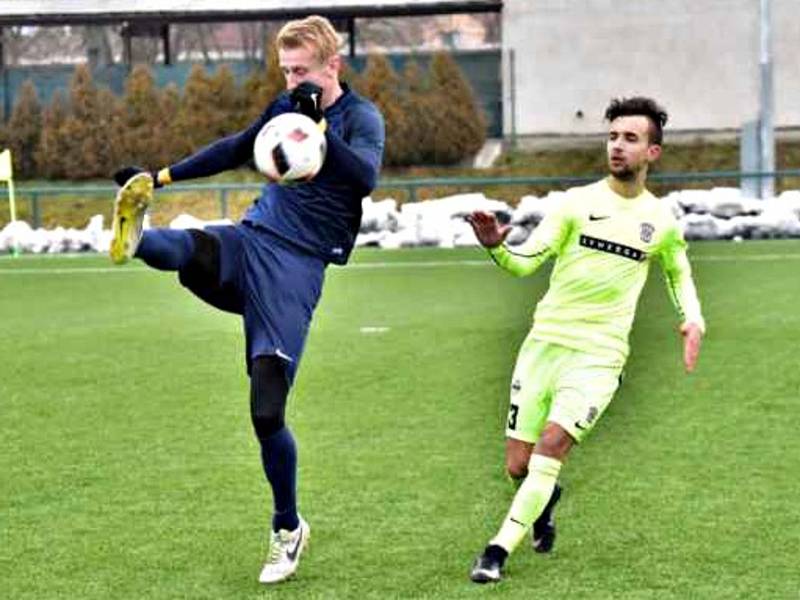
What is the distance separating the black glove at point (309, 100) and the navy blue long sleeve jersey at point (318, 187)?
29cm

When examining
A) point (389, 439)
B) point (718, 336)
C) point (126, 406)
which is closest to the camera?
point (389, 439)

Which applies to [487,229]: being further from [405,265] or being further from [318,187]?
[405,265]

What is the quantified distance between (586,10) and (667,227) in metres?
39.0

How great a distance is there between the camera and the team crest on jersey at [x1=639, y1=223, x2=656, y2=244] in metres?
7.95

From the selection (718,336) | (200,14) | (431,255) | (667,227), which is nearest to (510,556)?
(667,227)

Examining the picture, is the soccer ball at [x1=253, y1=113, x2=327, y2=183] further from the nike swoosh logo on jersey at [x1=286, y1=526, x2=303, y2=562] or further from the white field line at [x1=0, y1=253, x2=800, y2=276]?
the white field line at [x1=0, y1=253, x2=800, y2=276]

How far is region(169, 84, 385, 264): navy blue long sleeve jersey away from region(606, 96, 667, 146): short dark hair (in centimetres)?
85

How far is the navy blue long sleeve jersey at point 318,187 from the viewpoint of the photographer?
7.90 metres

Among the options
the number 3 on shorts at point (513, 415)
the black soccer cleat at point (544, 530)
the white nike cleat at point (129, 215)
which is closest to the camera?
the white nike cleat at point (129, 215)

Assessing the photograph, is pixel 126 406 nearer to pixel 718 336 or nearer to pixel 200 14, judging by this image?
pixel 718 336

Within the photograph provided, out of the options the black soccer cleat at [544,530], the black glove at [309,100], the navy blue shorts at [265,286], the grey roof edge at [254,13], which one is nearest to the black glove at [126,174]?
the navy blue shorts at [265,286]

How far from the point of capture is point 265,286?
7984mm

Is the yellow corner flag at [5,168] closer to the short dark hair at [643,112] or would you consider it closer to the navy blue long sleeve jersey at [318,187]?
the navy blue long sleeve jersey at [318,187]

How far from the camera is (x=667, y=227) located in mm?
8008
